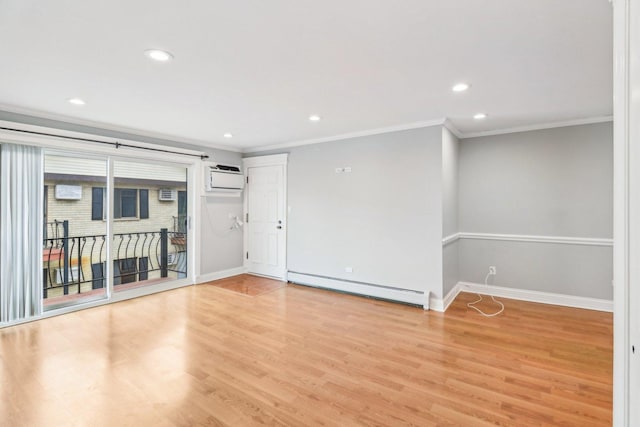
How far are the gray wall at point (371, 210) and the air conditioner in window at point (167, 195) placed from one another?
1935mm

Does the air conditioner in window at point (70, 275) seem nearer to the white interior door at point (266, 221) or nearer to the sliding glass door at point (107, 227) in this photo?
the sliding glass door at point (107, 227)

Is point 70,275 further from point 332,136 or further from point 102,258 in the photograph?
point 332,136

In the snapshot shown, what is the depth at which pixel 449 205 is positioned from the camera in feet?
13.6

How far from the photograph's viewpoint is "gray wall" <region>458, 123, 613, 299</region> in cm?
377

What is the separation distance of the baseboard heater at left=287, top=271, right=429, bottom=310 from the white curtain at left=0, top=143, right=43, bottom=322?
10.8ft

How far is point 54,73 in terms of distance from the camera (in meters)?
2.40

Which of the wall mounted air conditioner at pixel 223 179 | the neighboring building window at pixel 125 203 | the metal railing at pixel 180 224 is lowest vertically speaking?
the metal railing at pixel 180 224

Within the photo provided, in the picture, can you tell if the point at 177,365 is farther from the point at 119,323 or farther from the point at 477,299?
the point at 477,299

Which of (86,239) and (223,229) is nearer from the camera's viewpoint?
(86,239)

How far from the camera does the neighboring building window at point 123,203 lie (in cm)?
417

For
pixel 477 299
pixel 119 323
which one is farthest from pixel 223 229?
pixel 477 299

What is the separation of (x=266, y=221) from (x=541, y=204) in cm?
431

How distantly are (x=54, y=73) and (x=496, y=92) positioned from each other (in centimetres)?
385
